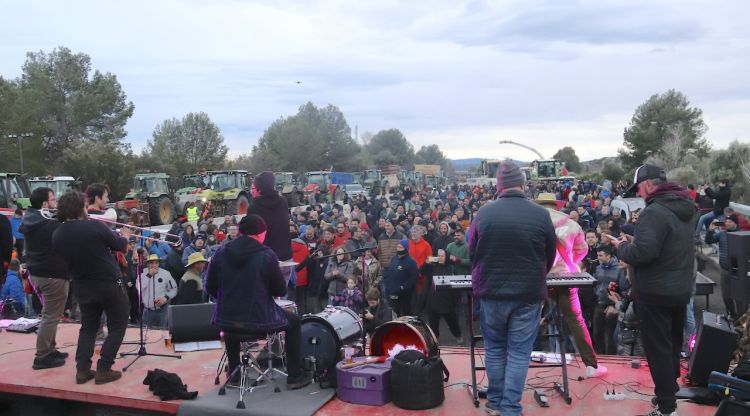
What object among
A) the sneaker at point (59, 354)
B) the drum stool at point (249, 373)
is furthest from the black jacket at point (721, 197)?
the sneaker at point (59, 354)

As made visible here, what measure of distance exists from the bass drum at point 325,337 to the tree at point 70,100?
127 feet

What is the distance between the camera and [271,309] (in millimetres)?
5000

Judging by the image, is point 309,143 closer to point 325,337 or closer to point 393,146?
point 393,146

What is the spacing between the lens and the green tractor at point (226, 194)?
24.4 metres

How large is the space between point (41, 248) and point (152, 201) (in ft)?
59.3

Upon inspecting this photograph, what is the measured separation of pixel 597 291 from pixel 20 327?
7405 mm

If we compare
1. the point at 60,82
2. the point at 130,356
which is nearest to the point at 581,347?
the point at 130,356

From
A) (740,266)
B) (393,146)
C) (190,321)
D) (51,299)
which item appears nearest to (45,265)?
(51,299)

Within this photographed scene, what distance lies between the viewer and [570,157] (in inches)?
2731

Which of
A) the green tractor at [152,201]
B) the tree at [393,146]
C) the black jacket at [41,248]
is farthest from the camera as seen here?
the tree at [393,146]

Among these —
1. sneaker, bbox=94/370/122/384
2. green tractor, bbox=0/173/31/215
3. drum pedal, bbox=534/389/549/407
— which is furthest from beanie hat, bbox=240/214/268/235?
green tractor, bbox=0/173/31/215

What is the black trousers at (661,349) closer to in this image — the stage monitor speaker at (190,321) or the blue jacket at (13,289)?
the stage monitor speaker at (190,321)

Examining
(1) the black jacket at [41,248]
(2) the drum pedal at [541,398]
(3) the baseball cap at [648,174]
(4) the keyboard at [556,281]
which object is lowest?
(2) the drum pedal at [541,398]

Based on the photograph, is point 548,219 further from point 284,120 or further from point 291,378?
point 284,120
